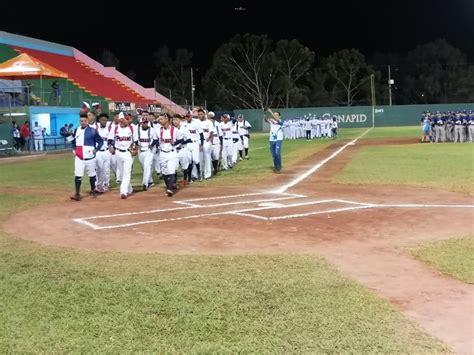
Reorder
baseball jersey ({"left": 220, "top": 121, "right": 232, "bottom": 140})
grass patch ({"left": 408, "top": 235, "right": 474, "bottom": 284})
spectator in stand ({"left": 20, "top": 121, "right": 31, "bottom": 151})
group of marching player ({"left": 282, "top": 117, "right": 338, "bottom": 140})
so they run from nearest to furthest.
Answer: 1. grass patch ({"left": 408, "top": 235, "right": 474, "bottom": 284})
2. baseball jersey ({"left": 220, "top": 121, "right": 232, "bottom": 140})
3. spectator in stand ({"left": 20, "top": 121, "right": 31, "bottom": 151})
4. group of marching player ({"left": 282, "top": 117, "right": 338, "bottom": 140})

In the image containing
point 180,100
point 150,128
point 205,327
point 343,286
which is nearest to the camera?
point 205,327

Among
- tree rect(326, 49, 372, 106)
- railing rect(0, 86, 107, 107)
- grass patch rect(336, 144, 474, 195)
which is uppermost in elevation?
tree rect(326, 49, 372, 106)

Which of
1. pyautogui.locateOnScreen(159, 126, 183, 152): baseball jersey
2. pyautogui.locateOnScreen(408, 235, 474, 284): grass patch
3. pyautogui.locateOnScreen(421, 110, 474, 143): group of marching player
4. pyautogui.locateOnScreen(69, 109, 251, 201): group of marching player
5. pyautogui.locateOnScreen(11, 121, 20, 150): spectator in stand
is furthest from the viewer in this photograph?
pyautogui.locateOnScreen(11, 121, 20, 150): spectator in stand

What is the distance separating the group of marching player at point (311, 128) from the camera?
4566cm

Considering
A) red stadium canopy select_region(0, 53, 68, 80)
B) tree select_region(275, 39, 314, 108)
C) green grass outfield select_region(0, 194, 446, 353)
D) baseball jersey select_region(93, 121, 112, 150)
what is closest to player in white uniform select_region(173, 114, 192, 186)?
baseball jersey select_region(93, 121, 112, 150)

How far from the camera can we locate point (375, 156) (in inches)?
974

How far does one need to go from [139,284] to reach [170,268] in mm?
657

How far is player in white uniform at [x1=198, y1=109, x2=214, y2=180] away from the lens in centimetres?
1688

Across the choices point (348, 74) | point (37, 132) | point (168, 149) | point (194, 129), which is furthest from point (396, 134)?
point (348, 74)

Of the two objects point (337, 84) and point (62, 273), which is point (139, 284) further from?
point (337, 84)

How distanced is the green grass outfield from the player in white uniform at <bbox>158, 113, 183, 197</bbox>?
20.6 feet

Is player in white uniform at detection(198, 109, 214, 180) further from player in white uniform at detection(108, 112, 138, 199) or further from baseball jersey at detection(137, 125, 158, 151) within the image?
player in white uniform at detection(108, 112, 138, 199)

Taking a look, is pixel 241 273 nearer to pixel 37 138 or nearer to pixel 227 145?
pixel 227 145

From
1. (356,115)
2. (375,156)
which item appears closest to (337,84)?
(356,115)
